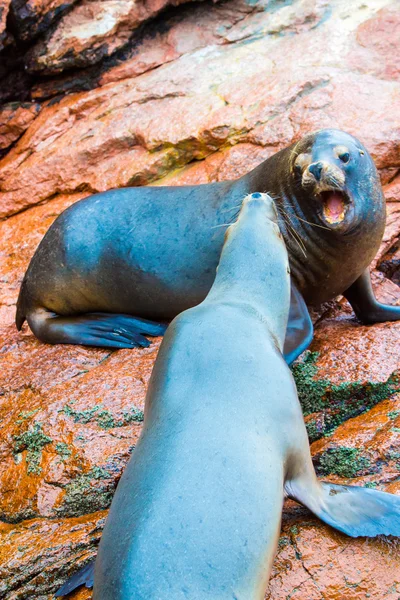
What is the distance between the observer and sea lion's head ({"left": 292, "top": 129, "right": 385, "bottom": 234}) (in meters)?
4.39

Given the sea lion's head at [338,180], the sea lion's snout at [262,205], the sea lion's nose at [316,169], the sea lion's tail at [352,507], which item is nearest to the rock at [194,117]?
the sea lion's head at [338,180]

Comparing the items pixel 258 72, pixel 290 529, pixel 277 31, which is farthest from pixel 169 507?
pixel 277 31

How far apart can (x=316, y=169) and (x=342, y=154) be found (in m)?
0.25

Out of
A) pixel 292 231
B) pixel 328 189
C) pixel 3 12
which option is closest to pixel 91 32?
pixel 3 12

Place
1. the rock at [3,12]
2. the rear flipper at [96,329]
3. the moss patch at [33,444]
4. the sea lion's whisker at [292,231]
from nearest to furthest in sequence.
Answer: the moss patch at [33,444], the sea lion's whisker at [292,231], the rear flipper at [96,329], the rock at [3,12]

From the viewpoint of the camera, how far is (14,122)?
26.6 feet

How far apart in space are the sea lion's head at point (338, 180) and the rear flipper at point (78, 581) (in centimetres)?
243

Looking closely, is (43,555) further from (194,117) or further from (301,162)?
(194,117)

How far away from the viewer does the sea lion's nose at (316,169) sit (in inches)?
172

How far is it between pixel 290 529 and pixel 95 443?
4.16 feet

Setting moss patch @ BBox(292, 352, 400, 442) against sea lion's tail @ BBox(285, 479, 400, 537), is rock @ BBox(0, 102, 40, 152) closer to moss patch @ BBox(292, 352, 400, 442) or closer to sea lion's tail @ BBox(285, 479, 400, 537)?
moss patch @ BBox(292, 352, 400, 442)

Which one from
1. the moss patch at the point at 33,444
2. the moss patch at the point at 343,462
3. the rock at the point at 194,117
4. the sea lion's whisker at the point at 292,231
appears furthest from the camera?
the rock at the point at 194,117

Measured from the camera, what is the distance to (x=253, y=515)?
269cm

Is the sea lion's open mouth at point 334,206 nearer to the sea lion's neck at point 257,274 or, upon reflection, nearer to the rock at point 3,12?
the sea lion's neck at point 257,274
